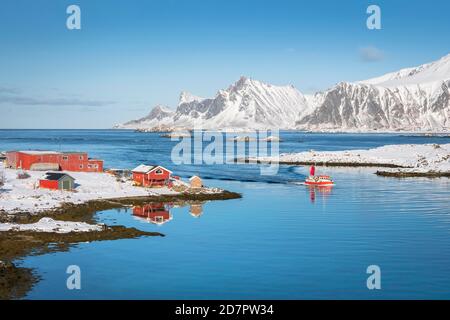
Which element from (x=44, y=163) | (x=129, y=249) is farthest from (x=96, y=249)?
(x=44, y=163)

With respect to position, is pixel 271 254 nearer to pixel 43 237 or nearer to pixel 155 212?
pixel 43 237

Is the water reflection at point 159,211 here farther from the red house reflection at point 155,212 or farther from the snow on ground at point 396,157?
the snow on ground at point 396,157

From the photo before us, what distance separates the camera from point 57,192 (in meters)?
58.7

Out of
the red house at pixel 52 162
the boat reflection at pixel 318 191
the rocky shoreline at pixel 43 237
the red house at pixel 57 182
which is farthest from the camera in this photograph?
the red house at pixel 52 162

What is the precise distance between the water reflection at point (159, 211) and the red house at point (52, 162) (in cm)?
1957

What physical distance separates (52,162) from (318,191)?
31.9 m

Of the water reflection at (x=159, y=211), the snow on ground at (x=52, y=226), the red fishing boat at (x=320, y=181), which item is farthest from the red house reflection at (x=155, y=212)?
the red fishing boat at (x=320, y=181)

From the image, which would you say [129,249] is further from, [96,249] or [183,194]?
[183,194]

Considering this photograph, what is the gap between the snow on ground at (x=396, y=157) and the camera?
10743 centimetres

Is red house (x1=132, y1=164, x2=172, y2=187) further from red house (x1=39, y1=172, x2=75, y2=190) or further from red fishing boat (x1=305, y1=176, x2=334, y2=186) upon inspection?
red fishing boat (x1=305, y1=176, x2=334, y2=186)

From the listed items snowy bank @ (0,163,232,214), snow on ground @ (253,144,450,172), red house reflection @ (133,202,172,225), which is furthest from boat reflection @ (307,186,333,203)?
snow on ground @ (253,144,450,172)

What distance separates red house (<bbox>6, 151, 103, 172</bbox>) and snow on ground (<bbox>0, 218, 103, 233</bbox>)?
98.8 ft

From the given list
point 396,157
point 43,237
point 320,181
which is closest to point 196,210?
point 43,237

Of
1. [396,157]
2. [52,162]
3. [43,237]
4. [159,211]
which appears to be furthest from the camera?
[396,157]
